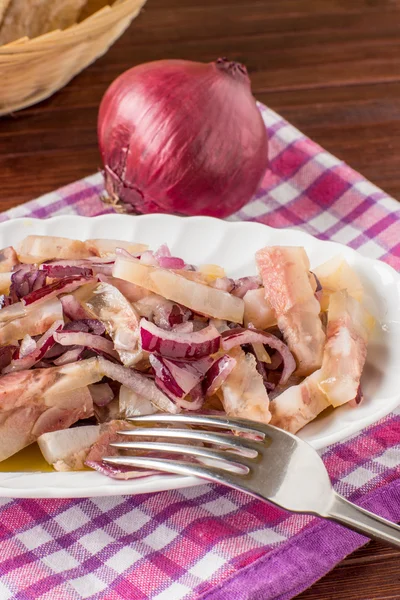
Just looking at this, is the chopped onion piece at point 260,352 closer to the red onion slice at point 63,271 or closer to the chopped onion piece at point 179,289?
the chopped onion piece at point 179,289

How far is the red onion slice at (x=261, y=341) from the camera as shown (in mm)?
1904

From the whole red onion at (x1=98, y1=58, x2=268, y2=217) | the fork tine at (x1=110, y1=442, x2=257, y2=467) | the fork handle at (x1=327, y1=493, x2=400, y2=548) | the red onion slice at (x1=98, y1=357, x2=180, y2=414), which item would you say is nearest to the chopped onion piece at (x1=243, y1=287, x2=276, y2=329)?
the red onion slice at (x1=98, y1=357, x2=180, y2=414)

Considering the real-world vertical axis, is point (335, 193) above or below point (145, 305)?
below

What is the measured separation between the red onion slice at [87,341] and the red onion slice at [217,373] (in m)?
0.21

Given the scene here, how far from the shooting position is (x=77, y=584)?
172 centimetres

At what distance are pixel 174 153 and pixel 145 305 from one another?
2.88 ft

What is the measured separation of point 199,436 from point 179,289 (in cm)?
38

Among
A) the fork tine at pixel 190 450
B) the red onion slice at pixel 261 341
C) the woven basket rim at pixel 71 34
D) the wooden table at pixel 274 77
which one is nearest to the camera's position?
the fork tine at pixel 190 450

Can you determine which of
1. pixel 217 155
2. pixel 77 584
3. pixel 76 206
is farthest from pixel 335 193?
pixel 77 584

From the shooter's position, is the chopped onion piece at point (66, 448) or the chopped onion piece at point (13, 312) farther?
the chopped onion piece at point (13, 312)

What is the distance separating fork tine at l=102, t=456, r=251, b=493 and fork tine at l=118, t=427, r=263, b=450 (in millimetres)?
56

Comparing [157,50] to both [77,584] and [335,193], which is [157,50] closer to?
[335,193]

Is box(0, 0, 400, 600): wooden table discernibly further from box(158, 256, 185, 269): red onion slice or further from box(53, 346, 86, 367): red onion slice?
box(53, 346, 86, 367): red onion slice

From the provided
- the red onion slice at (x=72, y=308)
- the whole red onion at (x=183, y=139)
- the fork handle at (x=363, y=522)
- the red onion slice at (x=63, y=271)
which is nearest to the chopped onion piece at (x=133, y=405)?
the red onion slice at (x=72, y=308)
